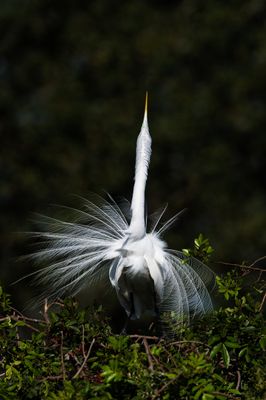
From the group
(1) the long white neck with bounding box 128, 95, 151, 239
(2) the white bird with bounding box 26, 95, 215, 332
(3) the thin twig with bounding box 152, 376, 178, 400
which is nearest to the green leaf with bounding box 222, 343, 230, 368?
Result: (3) the thin twig with bounding box 152, 376, 178, 400

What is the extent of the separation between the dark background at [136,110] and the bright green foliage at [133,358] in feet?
18.1

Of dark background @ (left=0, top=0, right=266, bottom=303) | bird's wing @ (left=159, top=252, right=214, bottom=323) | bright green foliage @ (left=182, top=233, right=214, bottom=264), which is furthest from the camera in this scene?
dark background @ (left=0, top=0, right=266, bottom=303)

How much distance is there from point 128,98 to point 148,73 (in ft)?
1.05

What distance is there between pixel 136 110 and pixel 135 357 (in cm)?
672

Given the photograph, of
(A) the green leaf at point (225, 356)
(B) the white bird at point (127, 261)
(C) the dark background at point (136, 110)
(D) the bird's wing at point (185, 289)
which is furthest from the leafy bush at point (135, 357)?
(C) the dark background at point (136, 110)

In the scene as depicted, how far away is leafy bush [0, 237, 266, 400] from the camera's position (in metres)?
2.21

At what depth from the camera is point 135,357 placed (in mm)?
2318

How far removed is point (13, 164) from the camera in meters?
8.88

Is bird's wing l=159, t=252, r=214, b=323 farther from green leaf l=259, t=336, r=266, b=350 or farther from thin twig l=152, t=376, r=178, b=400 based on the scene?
thin twig l=152, t=376, r=178, b=400

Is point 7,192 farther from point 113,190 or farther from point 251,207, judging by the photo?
point 251,207

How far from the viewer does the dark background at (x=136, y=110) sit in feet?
27.9

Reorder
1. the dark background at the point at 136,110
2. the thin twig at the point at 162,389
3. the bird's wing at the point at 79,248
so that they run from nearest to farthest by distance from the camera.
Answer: the thin twig at the point at 162,389
the bird's wing at the point at 79,248
the dark background at the point at 136,110

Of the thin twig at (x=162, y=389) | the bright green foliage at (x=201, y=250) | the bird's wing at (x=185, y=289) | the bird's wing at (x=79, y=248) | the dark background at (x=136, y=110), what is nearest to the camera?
the thin twig at (x=162, y=389)

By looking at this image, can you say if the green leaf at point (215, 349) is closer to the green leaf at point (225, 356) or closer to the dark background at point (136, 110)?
the green leaf at point (225, 356)
